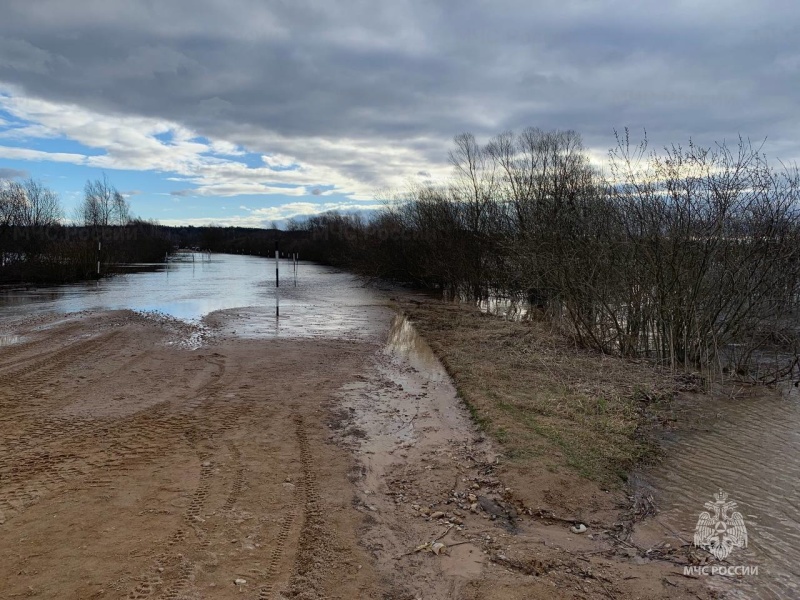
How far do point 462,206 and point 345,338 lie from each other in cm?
1754

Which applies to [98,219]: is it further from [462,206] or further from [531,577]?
[531,577]

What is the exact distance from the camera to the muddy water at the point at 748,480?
4043mm

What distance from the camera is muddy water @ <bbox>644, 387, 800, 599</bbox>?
404cm

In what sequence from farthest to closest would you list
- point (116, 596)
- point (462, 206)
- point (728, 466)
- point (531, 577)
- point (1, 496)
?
point (462, 206)
point (728, 466)
point (1, 496)
point (531, 577)
point (116, 596)

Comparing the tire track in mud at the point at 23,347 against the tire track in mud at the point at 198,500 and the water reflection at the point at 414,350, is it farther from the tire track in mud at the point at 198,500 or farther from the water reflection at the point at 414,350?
the water reflection at the point at 414,350

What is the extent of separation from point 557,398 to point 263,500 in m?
5.09

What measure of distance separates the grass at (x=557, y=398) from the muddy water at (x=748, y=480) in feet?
1.46

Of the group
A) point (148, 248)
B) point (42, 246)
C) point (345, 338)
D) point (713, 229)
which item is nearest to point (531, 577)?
point (713, 229)

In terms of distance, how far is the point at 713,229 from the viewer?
32.5ft

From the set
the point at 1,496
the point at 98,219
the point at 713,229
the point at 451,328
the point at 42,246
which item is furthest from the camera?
the point at 98,219

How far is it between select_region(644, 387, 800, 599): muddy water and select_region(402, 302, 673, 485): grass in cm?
44

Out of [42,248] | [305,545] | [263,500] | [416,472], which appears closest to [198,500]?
[263,500]

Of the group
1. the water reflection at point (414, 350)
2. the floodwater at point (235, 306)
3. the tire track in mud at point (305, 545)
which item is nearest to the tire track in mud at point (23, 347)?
the floodwater at point (235, 306)

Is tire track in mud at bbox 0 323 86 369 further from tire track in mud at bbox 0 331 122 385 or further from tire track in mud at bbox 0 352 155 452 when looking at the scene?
tire track in mud at bbox 0 352 155 452
